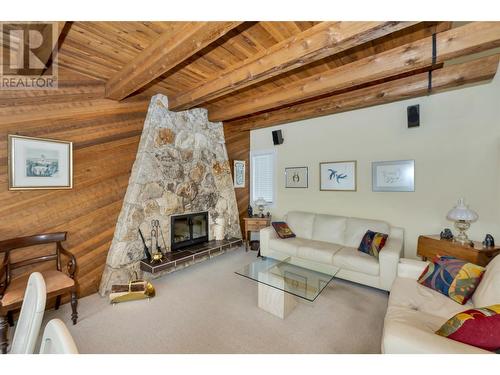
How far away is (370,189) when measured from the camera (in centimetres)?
356

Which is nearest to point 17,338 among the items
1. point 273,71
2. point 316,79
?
point 273,71

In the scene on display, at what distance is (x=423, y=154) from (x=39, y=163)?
16.2ft

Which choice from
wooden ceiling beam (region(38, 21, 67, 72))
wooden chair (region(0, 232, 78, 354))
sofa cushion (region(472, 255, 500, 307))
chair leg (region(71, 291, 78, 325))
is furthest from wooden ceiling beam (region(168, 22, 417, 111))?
chair leg (region(71, 291, 78, 325))

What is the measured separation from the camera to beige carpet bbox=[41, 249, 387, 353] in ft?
6.13

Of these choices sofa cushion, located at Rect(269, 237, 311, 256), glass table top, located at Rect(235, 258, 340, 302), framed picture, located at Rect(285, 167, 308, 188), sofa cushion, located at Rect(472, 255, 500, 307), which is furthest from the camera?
framed picture, located at Rect(285, 167, 308, 188)

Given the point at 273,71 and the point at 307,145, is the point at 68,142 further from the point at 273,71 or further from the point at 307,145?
the point at 307,145

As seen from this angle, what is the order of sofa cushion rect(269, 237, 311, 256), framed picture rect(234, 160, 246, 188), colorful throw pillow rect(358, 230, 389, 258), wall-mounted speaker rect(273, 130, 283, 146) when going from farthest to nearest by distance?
framed picture rect(234, 160, 246, 188), wall-mounted speaker rect(273, 130, 283, 146), sofa cushion rect(269, 237, 311, 256), colorful throw pillow rect(358, 230, 389, 258)

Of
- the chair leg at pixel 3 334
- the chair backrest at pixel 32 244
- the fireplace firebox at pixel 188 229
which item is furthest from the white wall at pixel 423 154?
the chair leg at pixel 3 334

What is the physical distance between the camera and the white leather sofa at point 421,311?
1191mm

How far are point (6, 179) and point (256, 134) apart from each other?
409 centimetres

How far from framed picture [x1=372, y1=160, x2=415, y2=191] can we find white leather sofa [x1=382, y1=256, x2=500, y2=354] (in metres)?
1.40

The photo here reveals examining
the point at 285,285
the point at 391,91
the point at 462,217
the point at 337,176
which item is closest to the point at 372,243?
the point at 462,217

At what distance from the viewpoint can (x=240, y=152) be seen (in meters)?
4.98

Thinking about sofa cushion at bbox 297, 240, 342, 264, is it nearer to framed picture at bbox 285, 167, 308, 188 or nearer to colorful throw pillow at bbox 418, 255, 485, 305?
colorful throw pillow at bbox 418, 255, 485, 305
